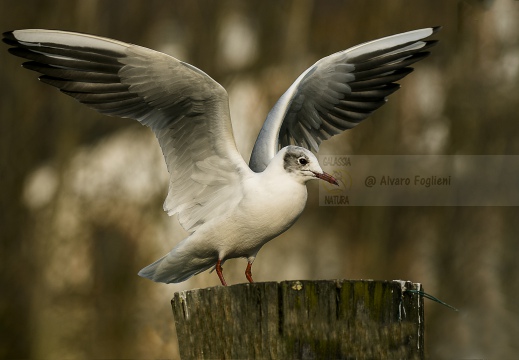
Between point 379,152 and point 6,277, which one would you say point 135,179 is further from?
point 379,152

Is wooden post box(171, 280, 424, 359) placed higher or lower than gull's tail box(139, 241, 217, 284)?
lower

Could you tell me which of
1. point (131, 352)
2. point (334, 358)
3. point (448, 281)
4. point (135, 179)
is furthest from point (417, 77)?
point (334, 358)

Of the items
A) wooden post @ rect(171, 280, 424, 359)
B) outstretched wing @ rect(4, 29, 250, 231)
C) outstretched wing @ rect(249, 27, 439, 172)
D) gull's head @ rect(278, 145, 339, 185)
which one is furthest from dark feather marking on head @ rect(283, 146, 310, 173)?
wooden post @ rect(171, 280, 424, 359)

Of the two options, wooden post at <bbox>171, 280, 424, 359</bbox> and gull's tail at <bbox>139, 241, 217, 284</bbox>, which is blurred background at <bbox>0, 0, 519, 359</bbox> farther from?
wooden post at <bbox>171, 280, 424, 359</bbox>

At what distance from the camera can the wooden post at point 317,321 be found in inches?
118

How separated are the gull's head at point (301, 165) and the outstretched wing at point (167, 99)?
0.27 m

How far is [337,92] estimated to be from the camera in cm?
554

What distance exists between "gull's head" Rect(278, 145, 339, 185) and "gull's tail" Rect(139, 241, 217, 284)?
709mm

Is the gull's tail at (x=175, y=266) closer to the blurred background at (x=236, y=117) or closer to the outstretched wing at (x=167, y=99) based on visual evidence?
the outstretched wing at (x=167, y=99)

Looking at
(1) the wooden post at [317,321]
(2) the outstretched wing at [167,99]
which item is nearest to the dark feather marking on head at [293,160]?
(2) the outstretched wing at [167,99]

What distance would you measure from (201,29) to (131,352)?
3.23m

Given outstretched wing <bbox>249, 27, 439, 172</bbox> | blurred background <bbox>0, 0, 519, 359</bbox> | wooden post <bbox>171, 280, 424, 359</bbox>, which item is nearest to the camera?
wooden post <bbox>171, 280, 424, 359</bbox>

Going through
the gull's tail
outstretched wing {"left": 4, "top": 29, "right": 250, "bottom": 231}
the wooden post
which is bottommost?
the wooden post

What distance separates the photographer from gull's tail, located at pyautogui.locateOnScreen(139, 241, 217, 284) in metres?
4.89
